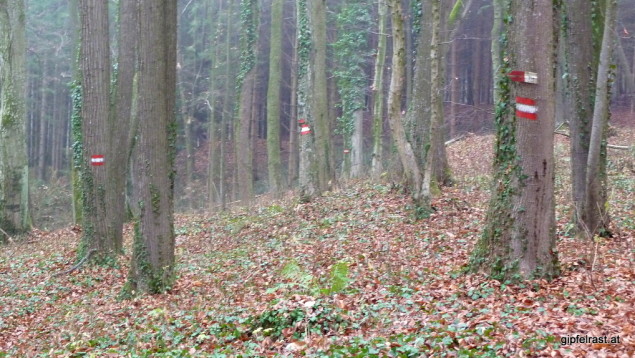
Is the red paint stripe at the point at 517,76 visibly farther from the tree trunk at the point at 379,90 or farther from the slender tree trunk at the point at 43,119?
the slender tree trunk at the point at 43,119

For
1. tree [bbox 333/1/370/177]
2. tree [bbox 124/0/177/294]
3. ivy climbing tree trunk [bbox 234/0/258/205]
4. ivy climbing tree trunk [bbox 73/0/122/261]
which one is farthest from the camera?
tree [bbox 333/1/370/177]

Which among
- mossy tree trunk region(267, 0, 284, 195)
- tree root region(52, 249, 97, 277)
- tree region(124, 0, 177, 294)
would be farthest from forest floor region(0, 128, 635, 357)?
mossy tree trunk region(267, 0, 284, 195)

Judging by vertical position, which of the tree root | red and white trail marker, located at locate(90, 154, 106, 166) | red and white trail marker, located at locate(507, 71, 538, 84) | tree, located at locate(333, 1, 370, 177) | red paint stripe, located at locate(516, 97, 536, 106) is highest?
tree, located at locate(333, 1, 370, 177)

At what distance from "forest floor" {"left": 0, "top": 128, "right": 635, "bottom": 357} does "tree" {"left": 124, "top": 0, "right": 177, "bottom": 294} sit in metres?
0.49

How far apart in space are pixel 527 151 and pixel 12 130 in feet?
52.7

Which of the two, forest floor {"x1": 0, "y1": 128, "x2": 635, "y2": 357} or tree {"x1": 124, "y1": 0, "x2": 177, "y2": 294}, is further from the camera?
tree {"x1": 124, "y1": 0, "x2": 177, "y2": 294}

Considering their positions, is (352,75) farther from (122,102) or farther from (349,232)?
(349,232)

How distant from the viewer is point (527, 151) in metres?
7.59

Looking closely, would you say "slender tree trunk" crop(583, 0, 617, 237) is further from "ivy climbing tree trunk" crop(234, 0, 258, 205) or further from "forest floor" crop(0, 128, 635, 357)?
"ivy climbing tree trunk" crop(234, 0, 258, 205)

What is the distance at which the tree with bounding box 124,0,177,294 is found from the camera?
10.3 metres

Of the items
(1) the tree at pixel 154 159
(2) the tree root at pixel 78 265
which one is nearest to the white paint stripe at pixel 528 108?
(1) the tree at pixel 154 159

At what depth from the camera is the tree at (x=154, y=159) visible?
33.7ft

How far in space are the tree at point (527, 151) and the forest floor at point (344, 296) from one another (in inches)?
15.0

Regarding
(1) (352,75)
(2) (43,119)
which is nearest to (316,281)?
(1) (352,75)
